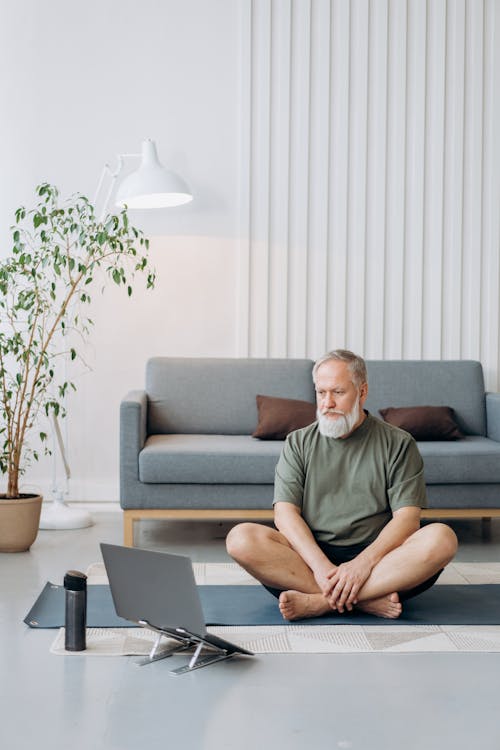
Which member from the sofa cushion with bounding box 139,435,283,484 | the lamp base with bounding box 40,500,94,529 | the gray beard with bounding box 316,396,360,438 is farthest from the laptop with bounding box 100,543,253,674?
the lamp base with bounding box 40,500,94,529

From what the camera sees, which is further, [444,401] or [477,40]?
[477,40]

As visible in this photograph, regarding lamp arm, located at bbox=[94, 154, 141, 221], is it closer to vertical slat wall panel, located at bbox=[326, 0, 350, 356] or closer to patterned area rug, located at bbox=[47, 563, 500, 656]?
vertical slat wall panel, located at bbox=[326, 0, 350, 356]

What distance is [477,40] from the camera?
5.26 metres

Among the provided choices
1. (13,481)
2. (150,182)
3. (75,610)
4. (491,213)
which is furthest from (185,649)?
(491,213)

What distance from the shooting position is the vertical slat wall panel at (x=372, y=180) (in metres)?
5.22

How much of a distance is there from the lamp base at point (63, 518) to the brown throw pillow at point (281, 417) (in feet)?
3.12

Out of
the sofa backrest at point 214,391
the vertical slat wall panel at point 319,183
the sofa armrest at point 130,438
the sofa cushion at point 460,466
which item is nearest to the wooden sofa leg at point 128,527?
the sofa armrest at point 130,438

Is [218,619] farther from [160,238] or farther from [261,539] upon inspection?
[160,238]

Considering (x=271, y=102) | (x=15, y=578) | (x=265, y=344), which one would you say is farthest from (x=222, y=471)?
(x=271, y=102)

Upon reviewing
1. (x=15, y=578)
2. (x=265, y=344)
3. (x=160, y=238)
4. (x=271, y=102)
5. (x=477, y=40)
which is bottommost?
(x=15, y=578)

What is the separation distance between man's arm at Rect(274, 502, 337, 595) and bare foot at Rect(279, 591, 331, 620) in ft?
0.15

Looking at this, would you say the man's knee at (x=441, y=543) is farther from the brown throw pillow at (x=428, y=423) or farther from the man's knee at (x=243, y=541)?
the brown throw pillow at (x=428, y=423)

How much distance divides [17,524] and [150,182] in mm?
1781

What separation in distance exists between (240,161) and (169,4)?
94 centimetres
